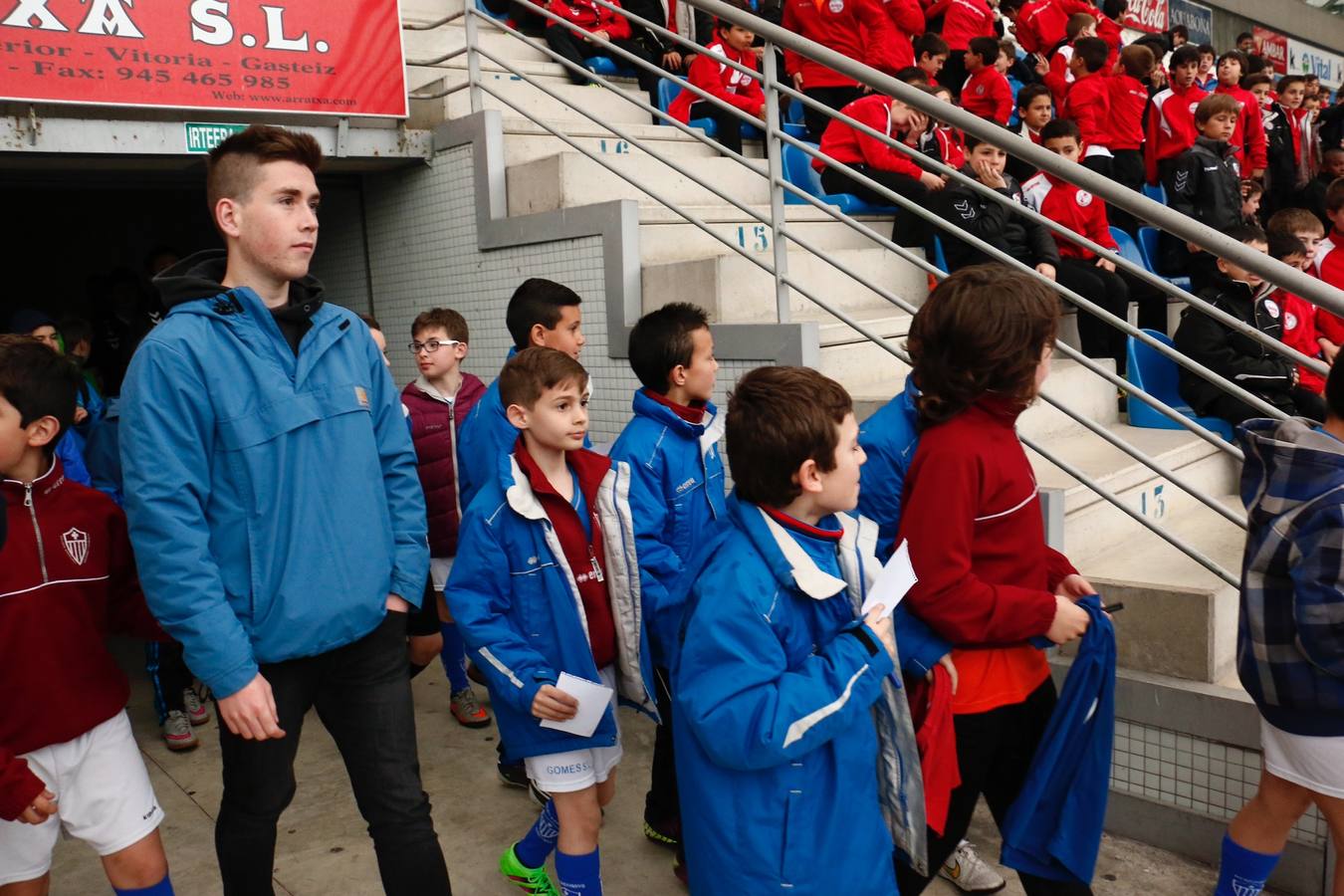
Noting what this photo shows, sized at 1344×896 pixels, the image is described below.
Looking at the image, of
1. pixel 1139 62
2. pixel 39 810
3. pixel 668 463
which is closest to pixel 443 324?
pixel 668 463

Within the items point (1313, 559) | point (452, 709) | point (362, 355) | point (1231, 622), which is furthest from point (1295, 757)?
point (452, 709)

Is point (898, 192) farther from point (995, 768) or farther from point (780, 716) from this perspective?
point (780, 716)

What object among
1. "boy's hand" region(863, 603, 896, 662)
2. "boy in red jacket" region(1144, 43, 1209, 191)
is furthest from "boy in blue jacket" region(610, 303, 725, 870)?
"boy in red jacket" region(1144, 43, 1209, 191)

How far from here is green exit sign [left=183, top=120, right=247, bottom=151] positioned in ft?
14.4

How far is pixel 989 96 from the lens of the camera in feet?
24.7

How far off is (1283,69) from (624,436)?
1717cm

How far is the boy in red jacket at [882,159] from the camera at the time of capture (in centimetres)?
531

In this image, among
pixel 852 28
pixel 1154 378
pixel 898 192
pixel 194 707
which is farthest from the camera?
pixel 852 28

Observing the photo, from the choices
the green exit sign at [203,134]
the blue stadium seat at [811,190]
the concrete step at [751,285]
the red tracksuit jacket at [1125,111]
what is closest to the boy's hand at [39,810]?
the concrete step at [751,285]

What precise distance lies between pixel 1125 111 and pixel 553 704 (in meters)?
7.06

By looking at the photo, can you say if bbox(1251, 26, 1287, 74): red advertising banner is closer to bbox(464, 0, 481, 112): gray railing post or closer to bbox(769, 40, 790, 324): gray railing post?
bbox(464, 0, 481, 112): gray railing post

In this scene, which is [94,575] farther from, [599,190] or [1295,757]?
[599,190]

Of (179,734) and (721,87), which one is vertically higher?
(721,87)

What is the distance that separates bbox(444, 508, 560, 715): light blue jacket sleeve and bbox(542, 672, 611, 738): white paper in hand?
0.15 ft
